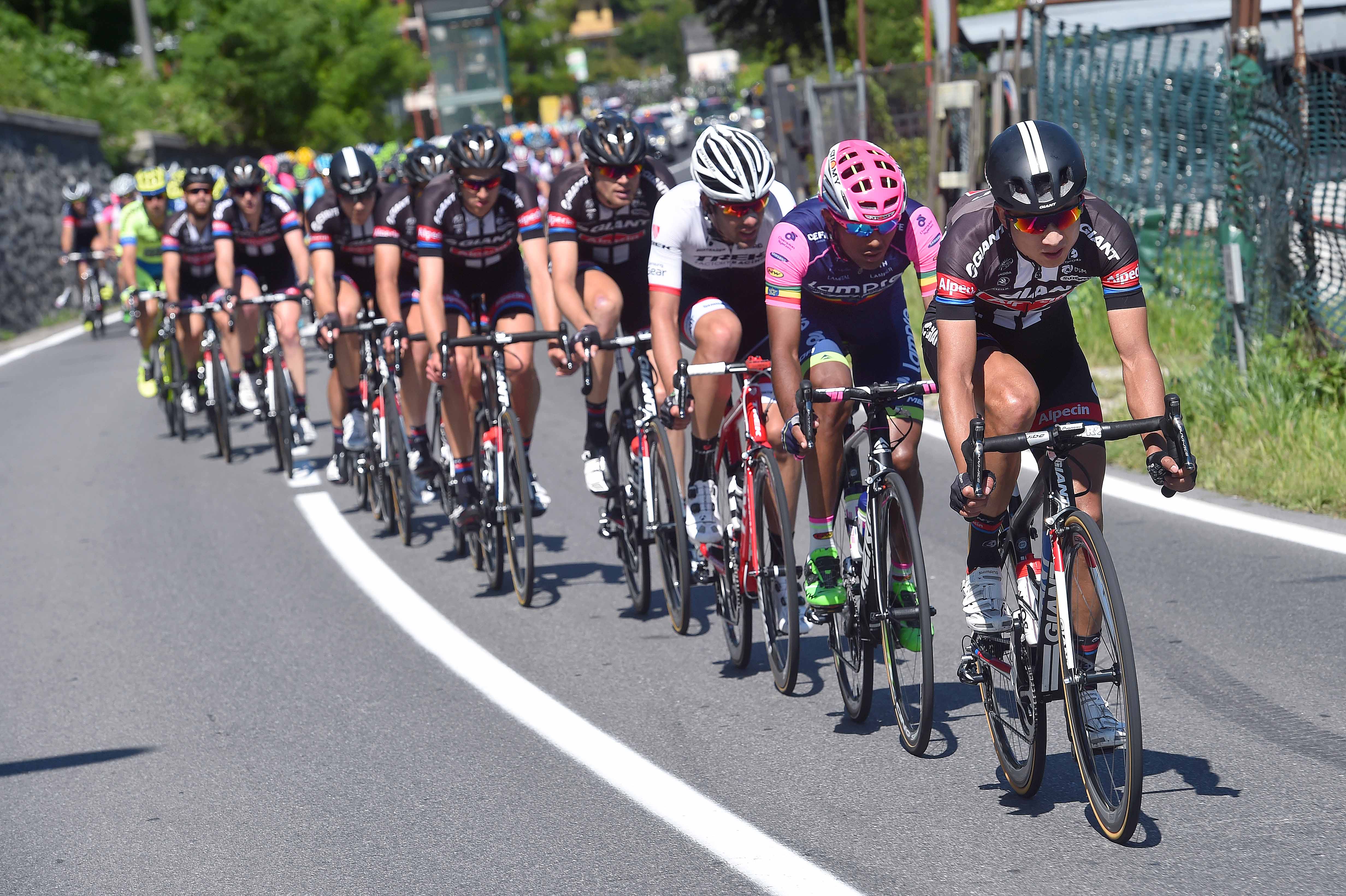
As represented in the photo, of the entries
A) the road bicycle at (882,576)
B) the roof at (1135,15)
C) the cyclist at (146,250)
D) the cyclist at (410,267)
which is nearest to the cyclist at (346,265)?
the cyclist at (410,267)

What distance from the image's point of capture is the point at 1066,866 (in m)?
4.11

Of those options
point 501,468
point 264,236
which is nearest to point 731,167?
point 501,468

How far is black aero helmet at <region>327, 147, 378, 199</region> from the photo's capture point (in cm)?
973

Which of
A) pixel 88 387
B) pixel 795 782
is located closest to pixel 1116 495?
pixel 795 782

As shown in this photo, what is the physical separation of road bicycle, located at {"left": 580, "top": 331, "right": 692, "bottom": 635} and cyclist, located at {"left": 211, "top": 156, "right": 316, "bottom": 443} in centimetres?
483

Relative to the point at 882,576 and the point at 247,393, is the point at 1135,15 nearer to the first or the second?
the point at 247,393

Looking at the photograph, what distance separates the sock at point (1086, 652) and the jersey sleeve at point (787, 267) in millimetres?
1661

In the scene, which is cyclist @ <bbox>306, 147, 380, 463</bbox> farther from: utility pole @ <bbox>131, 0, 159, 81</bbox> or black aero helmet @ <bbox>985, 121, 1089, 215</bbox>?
utility pole @ <bbox>131, 0, 159, 81</bbox>

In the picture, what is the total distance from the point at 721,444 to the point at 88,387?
1418cm

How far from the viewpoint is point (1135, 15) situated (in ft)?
79.4

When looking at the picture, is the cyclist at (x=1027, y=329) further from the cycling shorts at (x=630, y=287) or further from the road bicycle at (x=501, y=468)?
the cycling shorts at (x=630, y=287)

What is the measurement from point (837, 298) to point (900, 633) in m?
1.23

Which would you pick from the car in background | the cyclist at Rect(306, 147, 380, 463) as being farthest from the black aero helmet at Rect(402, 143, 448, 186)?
the car in background

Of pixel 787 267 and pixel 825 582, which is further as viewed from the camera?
pixel 825 582
